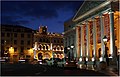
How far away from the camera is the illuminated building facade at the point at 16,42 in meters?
104

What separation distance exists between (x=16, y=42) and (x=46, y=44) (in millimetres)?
14381

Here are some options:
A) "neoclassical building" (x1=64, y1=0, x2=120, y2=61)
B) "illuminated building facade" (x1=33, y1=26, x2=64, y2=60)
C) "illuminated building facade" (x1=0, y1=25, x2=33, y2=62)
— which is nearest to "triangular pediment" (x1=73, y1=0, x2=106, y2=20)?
"neoclassical building" (x1=64, y1=0, x2=120, y2=61)

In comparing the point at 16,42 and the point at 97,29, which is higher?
the point at 16,42

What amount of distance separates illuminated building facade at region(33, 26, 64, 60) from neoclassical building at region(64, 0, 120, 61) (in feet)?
158

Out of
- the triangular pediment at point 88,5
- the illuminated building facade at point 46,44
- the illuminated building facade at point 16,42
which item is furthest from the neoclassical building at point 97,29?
the illuminated building facade at point 46,44

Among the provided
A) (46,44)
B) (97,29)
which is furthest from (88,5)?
(46,44)

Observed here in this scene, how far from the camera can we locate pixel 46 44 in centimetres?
11438

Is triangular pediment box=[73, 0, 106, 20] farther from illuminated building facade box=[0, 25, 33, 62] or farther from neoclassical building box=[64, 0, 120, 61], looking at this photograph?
illuminated building facade box=[0, 25, 33, 62]

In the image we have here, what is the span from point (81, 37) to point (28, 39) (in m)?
51.4

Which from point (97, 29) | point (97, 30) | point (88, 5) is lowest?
point (97, 30)

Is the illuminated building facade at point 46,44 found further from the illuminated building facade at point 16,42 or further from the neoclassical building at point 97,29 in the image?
the neoclassical building at point 97,29

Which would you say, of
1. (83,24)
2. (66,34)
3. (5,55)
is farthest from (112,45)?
(5,55)

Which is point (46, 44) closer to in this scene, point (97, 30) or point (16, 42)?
point (16, 42)

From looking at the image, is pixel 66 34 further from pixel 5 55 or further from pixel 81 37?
pixel 5 55
